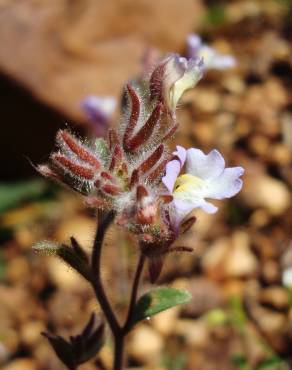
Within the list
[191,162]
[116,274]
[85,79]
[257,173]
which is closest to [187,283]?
[116,274]

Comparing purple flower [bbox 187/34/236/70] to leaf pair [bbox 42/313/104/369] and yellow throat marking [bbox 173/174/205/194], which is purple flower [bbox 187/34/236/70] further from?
leaf pair [bbox 42/313/104/369]

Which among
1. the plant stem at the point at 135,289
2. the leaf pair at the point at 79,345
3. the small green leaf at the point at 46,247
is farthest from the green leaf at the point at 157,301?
the small green leaf at the point at 46,247

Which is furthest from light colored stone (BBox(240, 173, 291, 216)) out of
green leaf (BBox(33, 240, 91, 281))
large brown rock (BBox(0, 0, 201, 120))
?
green leaf (BBox(33, 240, 91, 281))

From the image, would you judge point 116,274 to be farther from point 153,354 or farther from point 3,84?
point 3,84

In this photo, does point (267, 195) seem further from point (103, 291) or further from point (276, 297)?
point (103, 291)

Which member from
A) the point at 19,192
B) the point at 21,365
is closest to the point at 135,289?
the point at 21,365

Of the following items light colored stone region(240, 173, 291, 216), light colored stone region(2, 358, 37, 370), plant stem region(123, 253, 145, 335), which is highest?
light colored stone region(240, 173, 291, 216)

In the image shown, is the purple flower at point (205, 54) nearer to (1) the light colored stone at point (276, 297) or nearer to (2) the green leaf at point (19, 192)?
(1) the light colored stone at point (276, 297)
